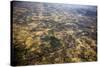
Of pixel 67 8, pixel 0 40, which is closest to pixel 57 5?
pixel 67 8

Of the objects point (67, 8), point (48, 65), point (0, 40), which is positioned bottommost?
point (48, 65)

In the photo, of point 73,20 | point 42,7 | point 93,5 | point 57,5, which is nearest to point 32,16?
point 42,7

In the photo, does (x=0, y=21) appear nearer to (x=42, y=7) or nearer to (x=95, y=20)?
(x=42, y=7)

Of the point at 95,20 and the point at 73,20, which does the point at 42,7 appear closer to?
the point at 73,20

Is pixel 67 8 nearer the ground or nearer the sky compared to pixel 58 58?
nearer the sky

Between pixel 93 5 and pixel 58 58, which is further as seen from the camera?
pixel 93 5

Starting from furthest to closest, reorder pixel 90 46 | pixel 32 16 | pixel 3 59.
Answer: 1. pixel 90 46
2. pixel 32 16
3. pixel 3 59

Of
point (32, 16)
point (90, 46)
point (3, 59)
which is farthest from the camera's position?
point (90, 46)
